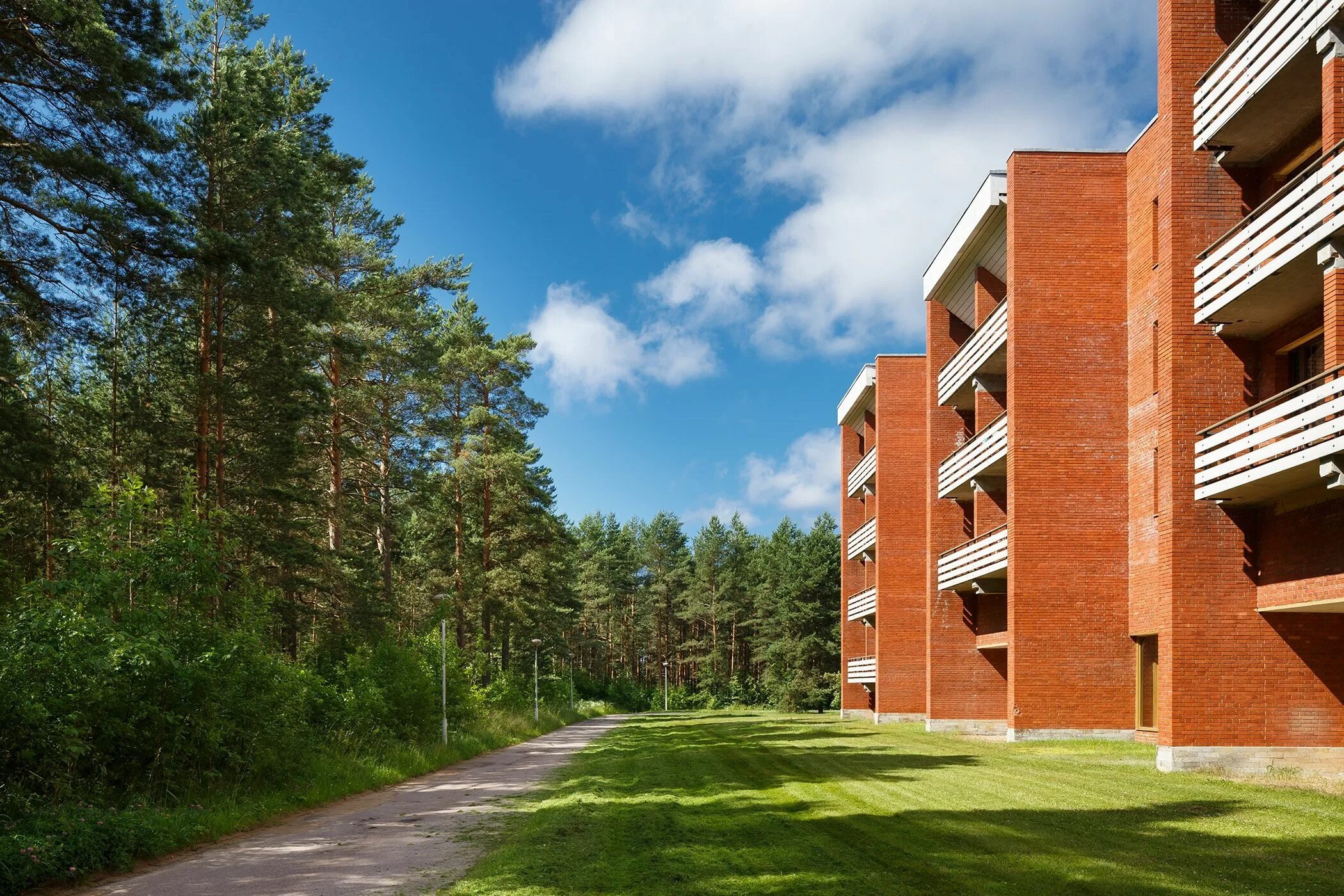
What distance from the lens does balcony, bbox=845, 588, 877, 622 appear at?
39.1m

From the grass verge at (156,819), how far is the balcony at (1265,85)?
57.9 feet

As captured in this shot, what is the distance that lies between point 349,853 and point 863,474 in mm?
34146

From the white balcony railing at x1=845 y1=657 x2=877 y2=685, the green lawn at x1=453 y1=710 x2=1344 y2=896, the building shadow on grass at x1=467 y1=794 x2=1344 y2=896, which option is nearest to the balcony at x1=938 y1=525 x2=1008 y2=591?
the green lawn at x1=453 y1=710 x2=1344 y2=896

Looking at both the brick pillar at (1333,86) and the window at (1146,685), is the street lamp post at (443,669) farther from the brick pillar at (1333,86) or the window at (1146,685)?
the brick pillar at (1333,86)

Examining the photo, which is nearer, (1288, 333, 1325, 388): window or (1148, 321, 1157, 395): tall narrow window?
(1288, 333, 1325, 388): window

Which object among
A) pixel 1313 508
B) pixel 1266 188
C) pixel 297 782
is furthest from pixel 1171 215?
pixel 297 782

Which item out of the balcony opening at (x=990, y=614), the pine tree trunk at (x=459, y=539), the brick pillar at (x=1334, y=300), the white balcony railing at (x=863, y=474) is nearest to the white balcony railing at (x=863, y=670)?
the white balcony railing at (x=863, y=474)

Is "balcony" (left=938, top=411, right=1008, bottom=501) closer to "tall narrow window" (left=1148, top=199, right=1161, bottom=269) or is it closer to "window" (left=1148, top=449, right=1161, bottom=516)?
"window" (left=1148, top=449, right=1161, bottom=516)

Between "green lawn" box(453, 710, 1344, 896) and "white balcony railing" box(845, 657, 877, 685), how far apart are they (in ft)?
67.2

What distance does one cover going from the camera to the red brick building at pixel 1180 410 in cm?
1390

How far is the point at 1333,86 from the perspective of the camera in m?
12.9

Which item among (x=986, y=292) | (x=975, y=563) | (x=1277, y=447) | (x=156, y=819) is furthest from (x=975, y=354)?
(x=156, y=819)

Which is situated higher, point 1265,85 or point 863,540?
point 1265,85

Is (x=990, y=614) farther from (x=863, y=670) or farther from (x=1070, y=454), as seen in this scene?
(x=863, y=670)
